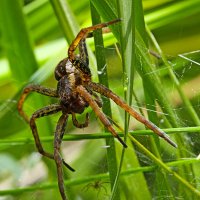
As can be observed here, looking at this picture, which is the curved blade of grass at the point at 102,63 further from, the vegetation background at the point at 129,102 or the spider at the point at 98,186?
the spider at the point at 98,186

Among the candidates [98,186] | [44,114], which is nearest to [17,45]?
[44,114]

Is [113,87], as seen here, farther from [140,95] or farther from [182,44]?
[182,44]

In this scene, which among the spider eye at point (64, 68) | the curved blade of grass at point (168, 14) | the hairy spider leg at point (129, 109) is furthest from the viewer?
the curved blade of grass at point (168, 14)

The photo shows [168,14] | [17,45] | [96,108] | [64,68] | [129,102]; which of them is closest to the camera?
[129,102]

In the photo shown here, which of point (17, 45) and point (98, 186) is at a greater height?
point (17, 45)

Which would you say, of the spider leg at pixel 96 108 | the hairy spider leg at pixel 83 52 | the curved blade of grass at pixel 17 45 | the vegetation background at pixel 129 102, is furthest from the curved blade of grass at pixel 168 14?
the spider leg at pixel 96 108

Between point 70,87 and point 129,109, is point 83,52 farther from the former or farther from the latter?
point 129,109
